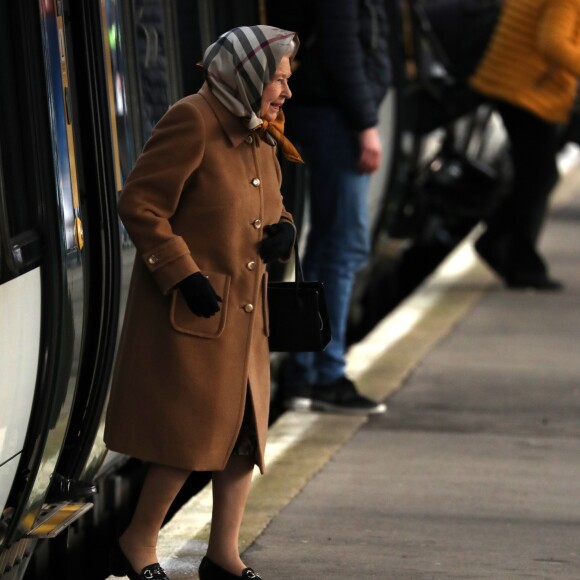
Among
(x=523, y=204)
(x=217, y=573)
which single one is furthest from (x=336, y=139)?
(x=523, y=204)

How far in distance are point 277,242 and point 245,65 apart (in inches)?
16.8

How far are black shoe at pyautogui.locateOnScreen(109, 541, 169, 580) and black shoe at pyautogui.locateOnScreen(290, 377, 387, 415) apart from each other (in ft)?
7.91

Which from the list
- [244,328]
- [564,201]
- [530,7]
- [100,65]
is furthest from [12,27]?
[564,201]

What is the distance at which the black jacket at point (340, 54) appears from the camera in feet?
18.5

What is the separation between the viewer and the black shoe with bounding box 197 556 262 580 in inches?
151

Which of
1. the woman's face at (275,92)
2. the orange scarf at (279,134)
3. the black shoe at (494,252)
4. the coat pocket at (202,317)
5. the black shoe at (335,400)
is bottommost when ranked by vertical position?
the black shoe at (494,252)

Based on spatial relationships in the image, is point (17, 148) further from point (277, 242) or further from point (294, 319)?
point (294, 319)

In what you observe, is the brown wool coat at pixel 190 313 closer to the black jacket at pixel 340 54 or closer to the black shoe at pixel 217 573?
the black shoe at pixel 217 573

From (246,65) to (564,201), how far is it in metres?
11.0

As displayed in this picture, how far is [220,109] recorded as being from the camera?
361cm

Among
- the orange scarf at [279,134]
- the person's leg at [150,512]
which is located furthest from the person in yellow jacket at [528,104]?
the person's leg at [150,512]

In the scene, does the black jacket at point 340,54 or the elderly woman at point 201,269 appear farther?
the black jacket at point 340,54

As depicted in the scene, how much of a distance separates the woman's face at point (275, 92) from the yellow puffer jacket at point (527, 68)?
4566 millimetres

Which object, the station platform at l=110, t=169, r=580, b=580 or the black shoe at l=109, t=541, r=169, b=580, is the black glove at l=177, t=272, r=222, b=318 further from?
the station platform at l=110, t=169, r=580, b=580
